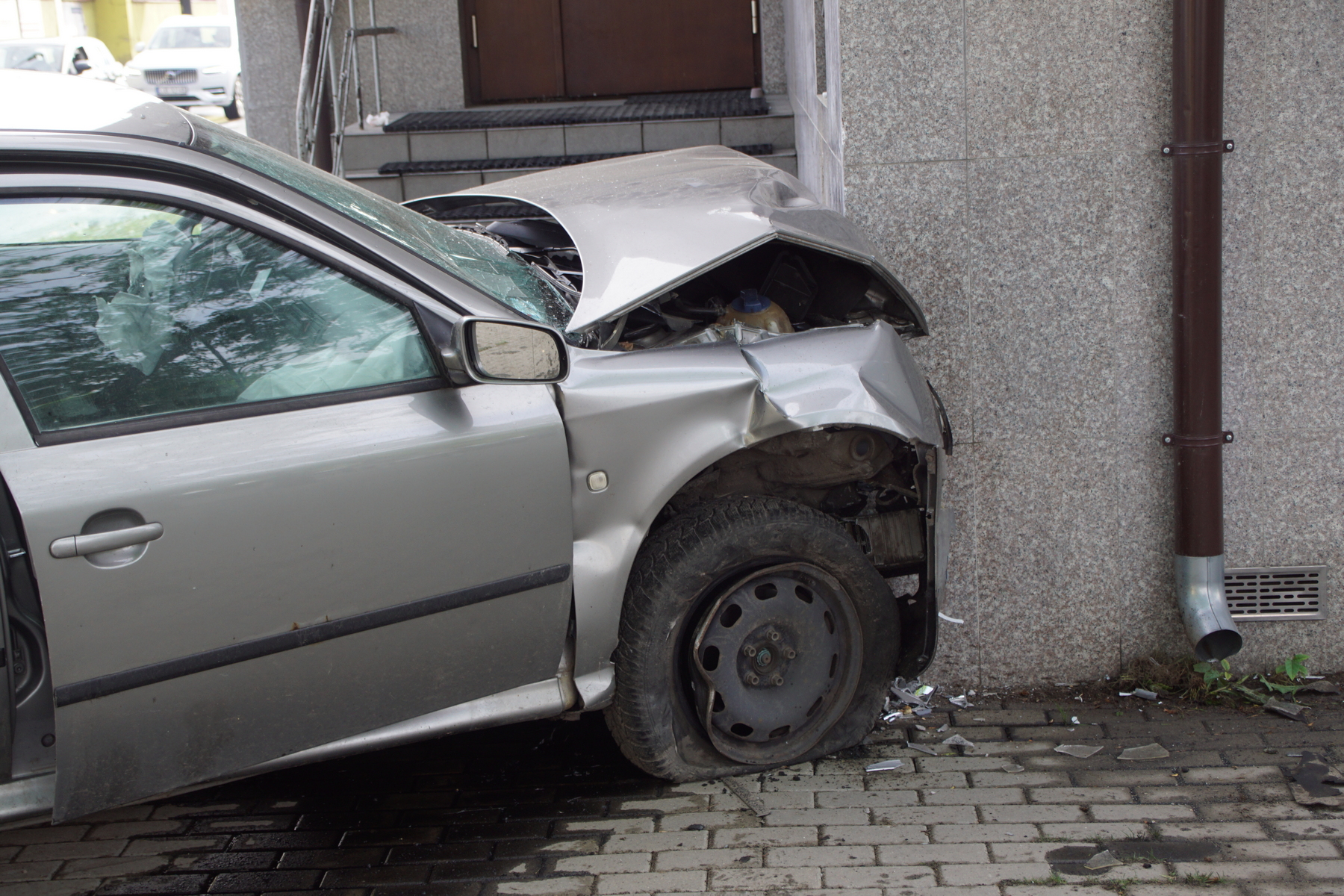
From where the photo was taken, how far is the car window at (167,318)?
2592 millimetres

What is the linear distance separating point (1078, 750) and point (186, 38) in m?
29.4

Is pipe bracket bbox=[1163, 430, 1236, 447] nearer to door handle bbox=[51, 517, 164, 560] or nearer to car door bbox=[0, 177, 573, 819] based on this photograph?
car door bbox=[0, 177, 573, 819]

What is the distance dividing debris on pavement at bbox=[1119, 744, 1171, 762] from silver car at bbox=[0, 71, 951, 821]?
0.69 m

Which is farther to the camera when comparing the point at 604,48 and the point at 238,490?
the point at 604,48

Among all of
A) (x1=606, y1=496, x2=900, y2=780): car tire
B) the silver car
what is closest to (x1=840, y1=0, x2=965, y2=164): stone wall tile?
the silver car

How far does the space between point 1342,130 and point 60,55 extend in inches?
1100

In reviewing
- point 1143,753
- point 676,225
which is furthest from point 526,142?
point 1143,753

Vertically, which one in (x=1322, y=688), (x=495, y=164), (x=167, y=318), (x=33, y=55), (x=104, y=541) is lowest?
(x=1322, y=688)

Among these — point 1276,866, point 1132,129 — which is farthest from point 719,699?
point 1132,129

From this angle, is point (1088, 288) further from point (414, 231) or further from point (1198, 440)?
point (414, 231)

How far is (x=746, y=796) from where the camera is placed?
3.51 meters

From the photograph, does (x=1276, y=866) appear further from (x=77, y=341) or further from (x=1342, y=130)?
(x=77, y=341)

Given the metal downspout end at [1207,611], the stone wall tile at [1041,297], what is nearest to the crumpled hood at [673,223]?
the stone wall tile at [1041,297]

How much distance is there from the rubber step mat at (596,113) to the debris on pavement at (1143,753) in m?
4.83
